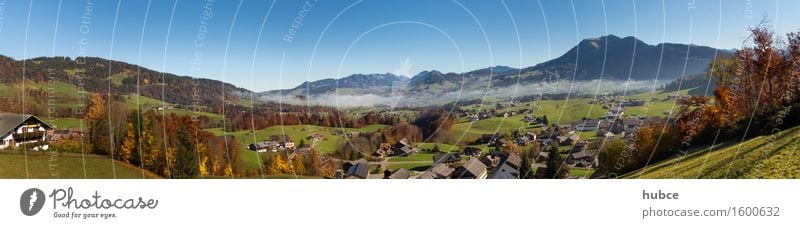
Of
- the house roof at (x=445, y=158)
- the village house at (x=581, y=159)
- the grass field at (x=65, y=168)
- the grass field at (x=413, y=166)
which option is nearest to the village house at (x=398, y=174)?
the grass field at (x=413, y=166)

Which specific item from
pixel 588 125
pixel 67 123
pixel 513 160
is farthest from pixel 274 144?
pixel 588 125

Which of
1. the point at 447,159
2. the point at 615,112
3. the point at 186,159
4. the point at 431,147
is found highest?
the point at 615,112

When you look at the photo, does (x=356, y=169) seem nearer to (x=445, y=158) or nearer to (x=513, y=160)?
(x=445, y=158)

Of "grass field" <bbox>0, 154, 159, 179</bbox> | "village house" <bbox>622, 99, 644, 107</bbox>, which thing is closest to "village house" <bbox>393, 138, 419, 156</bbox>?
"grass field" <bbox>0, 154, 159, 179</bbox>

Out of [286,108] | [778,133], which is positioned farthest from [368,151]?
[778,133]

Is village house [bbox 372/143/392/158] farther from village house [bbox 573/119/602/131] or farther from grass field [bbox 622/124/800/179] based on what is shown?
village house [bbox 573/119/602/131]

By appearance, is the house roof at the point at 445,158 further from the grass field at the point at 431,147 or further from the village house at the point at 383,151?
the village house at the point at 383,151
